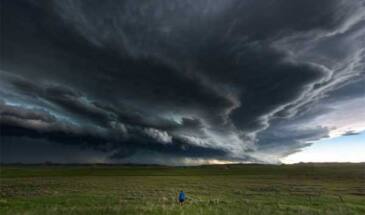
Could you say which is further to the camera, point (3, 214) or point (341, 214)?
point (341, 214)

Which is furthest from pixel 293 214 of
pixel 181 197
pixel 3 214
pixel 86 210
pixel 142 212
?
pixel 3 214

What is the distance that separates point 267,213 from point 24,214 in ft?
50.0

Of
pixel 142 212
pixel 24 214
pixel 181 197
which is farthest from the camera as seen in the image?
pixel 181 197

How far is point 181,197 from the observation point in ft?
75.9

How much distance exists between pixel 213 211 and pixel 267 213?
362 cm

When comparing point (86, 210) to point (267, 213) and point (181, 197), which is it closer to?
point (181, 197)

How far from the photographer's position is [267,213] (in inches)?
764

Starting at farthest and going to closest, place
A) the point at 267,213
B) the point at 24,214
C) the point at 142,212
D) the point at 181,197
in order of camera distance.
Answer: the point at 181,197 < the point at 267,213 < the point at 142,212 < the point at 24,214

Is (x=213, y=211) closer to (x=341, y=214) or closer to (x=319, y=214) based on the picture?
(x=319, y=214)

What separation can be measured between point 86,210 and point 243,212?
10501mm

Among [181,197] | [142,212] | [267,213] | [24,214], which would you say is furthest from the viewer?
[181,197]

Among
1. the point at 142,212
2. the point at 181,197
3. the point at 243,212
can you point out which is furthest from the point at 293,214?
the point at 142,212

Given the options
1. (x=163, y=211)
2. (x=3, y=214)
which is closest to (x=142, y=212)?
(x=163, y=211)

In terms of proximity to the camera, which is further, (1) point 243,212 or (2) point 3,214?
(1) point 243,212
